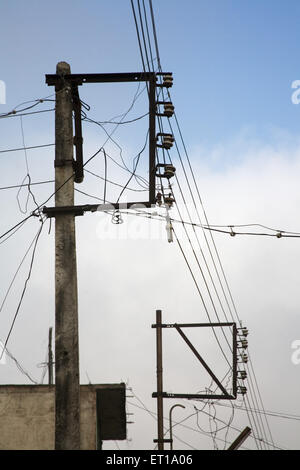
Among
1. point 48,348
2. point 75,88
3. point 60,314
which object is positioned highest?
point 48,348

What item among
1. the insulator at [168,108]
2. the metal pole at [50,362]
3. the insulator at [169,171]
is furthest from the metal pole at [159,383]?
the metal pole at [50,362]

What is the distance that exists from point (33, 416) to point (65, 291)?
29.3 feet

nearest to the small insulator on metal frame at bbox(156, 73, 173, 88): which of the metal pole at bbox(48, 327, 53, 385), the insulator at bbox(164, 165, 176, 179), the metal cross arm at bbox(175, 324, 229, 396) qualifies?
the insulator at bbox(164, 165, 176, 179)

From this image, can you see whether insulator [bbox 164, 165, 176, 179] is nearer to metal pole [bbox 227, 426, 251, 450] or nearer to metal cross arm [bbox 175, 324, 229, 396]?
metal cross arm [bbox 175, 324, 229, 396]

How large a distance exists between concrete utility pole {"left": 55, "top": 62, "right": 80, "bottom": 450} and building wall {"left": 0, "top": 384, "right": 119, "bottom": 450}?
841 centimetres

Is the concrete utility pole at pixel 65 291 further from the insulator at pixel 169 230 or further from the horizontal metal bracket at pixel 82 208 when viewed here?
the insulator at pixel 169 230

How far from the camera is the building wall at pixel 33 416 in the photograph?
16172mm

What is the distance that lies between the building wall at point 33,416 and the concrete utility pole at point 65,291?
8407mm

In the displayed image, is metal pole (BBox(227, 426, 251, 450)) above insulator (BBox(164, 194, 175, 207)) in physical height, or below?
below

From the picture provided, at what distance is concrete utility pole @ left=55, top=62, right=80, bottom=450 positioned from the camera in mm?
8156

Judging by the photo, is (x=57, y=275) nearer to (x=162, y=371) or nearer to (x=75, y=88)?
(x=75, y=88)

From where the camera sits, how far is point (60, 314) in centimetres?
850
